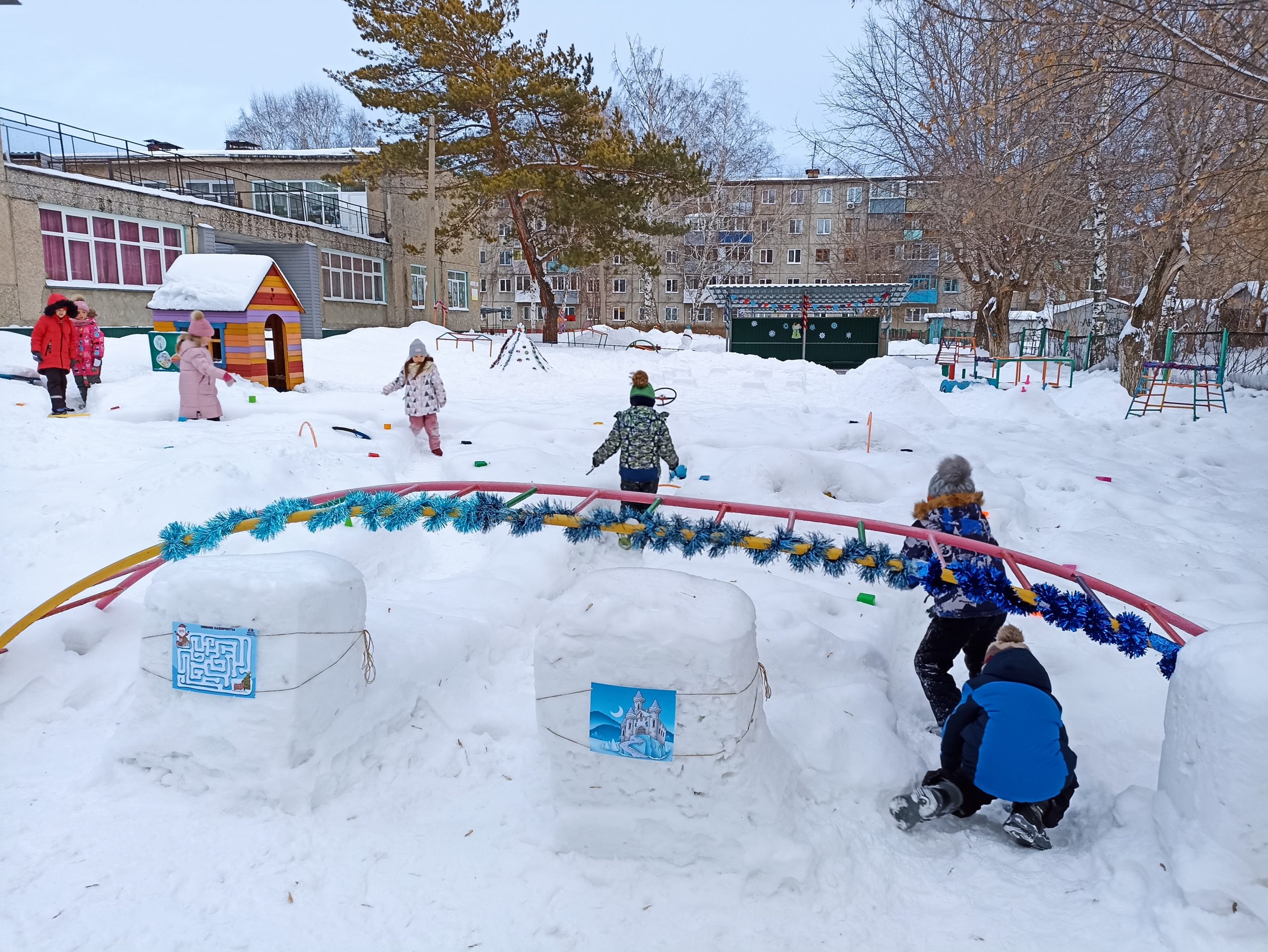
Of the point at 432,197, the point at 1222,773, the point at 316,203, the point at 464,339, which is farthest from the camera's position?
the point at 316,203

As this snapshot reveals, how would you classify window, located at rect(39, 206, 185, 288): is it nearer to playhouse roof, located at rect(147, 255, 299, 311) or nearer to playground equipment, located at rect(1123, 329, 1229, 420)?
playhouse roof, located at rect(147, 255, 299, 311)

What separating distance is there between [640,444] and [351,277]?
25.4 metres

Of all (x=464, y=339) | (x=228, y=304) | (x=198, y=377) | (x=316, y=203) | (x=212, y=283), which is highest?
(x=316, y=203)

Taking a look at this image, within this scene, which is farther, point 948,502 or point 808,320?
point 808,320

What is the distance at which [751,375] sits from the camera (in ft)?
64.1

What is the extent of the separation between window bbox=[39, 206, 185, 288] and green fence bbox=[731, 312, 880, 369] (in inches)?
639

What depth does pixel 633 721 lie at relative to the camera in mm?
3135

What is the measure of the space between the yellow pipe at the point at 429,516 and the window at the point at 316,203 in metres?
24.4

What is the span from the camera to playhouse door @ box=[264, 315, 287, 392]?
1334 centimetres

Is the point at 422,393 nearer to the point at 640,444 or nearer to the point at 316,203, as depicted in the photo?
the point at 640,444

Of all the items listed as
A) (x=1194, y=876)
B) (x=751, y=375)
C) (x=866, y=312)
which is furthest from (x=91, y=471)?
(x=866, y=312)

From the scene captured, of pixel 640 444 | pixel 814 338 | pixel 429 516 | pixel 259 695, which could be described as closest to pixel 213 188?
pixel 814 338

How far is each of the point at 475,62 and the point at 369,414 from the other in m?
16.5

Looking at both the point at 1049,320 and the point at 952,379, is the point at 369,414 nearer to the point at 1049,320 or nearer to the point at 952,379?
→ the point at 952,379
